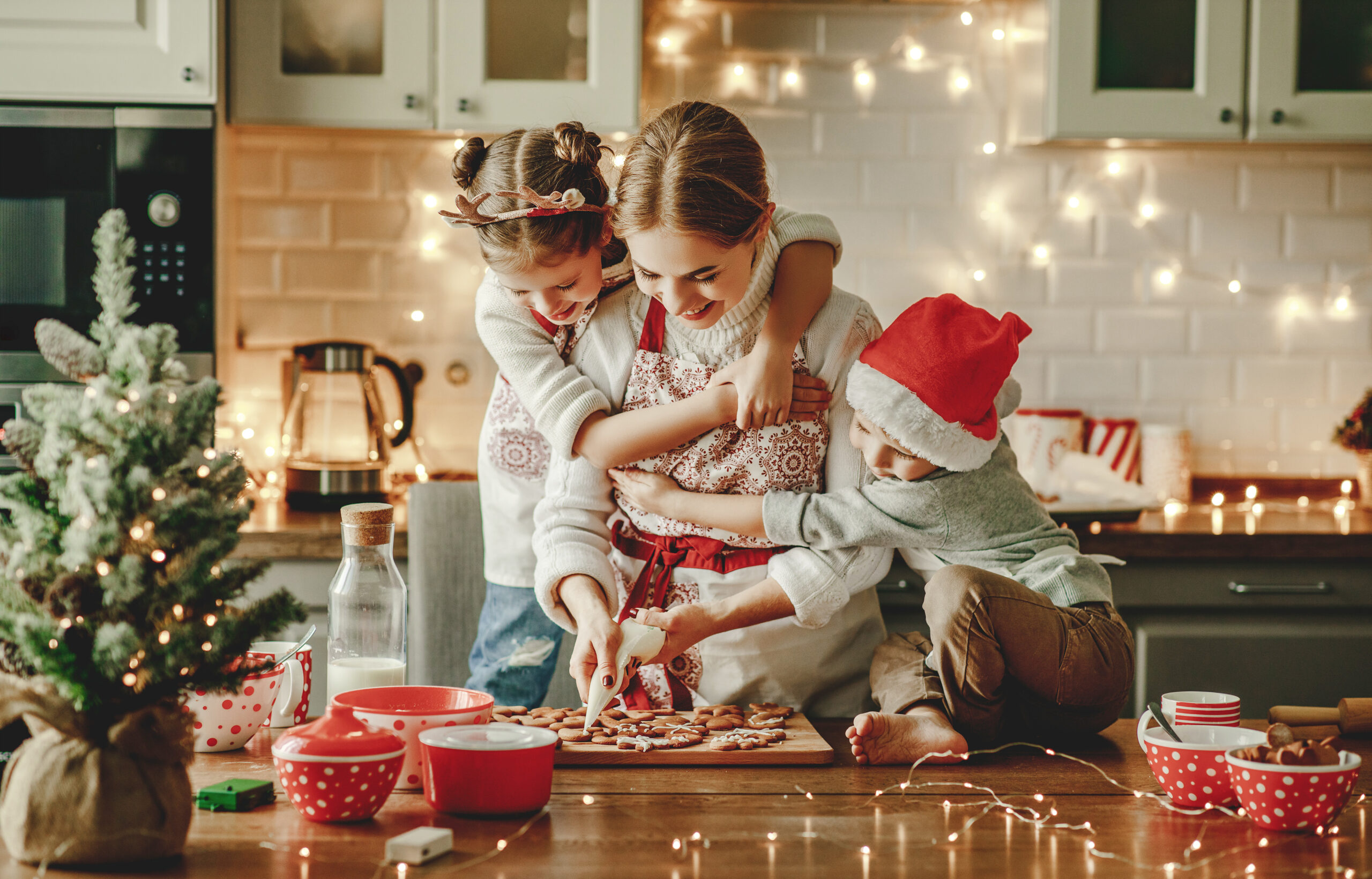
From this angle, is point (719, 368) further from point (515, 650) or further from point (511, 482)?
point (515, 650)

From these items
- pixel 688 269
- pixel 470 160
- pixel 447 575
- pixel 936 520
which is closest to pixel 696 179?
pixel 688 269

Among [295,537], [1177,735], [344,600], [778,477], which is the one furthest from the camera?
[295,537]

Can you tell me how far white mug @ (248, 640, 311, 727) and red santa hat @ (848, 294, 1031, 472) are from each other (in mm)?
701

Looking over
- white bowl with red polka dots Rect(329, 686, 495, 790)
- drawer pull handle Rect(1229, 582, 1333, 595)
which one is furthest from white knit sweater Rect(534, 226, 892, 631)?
drawer pull handle Rect(1229, 582, 1333, 595)

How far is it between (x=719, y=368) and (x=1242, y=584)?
1.35 metres

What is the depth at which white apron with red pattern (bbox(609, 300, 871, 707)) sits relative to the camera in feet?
5.04

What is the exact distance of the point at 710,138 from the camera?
1.38 meters

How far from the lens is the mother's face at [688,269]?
1.34 meters

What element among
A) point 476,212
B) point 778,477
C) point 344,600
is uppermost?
point 476,212

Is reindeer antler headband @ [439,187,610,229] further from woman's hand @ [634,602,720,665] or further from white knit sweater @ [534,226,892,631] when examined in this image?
woman's hand @ [634,602,720,665]

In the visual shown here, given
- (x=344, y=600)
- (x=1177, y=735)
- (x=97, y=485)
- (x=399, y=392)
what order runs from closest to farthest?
(x=97, y=485) < (x=1177, y=735) < (x=344, y=600) < (x=399, y=392)

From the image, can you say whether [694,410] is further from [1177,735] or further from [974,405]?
Result: [1177,735]

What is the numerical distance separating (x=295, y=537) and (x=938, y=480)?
51.7 inches

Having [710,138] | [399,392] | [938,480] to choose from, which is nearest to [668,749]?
[938,480]
